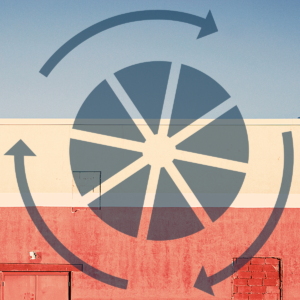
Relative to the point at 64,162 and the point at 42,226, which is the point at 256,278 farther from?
the point at 64,162

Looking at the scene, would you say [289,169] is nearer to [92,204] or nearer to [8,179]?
[92,204]

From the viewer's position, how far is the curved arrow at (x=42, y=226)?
7.67 meters

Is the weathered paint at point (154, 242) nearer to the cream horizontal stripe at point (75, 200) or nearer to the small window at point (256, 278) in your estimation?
the cream horizontal stripe at point (75, 200)

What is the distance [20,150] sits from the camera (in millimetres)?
7816

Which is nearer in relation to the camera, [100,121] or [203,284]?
[203,284]

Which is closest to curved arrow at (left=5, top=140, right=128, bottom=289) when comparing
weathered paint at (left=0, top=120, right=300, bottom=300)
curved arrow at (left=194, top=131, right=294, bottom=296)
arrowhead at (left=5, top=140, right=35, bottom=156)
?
arrowhead at (left=5, top=140, right=35, bottom=156)

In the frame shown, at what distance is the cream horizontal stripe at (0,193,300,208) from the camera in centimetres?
771

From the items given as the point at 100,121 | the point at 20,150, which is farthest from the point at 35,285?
the point at 100,121

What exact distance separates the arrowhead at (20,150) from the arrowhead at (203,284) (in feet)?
19.8

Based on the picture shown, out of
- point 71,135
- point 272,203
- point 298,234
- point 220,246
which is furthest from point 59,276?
point 298,234

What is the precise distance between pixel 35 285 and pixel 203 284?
486cm

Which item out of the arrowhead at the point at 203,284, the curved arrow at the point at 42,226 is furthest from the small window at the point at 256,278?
the curved arrow at the point at 42,226

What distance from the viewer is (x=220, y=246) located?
767cm

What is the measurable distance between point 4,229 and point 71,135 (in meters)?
3.35
